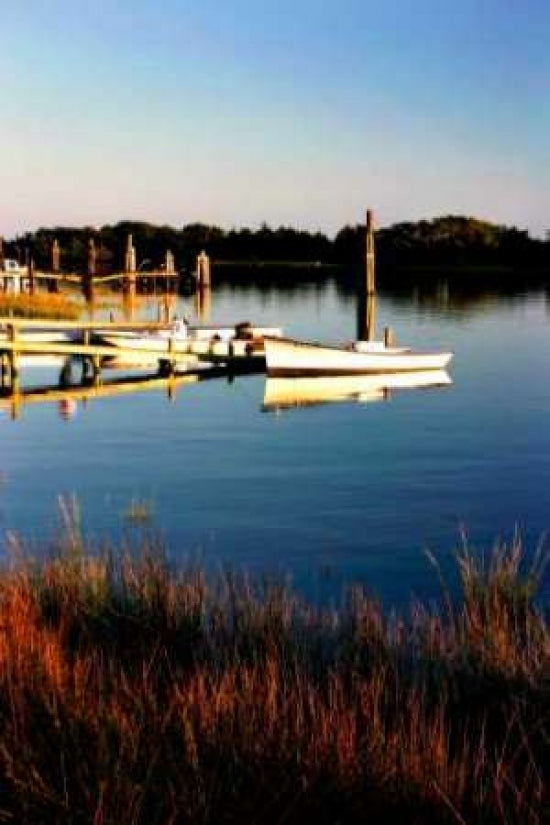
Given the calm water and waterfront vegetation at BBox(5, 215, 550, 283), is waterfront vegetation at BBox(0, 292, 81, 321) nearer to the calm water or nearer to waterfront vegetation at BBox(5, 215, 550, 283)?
the calm water

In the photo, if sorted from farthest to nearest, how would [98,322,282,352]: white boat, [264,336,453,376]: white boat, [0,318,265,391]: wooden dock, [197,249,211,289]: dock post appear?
[197,249,211,289]: dock post
[98,322,282,352]: white boat
[264,336,453,376]: white boat
[0,318,265,391]: wooden dock

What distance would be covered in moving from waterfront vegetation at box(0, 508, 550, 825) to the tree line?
127320mm

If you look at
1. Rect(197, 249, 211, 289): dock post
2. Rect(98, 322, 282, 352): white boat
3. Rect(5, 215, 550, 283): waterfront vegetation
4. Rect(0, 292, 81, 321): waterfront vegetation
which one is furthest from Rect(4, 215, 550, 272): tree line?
Rect(98, 322, 282, 352): white boat

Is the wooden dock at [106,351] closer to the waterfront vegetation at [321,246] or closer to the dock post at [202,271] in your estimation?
the dock post at [202,271]

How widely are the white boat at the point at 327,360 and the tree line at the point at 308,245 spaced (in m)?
103

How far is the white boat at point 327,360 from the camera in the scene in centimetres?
3266

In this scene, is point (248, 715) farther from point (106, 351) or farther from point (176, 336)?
point (176, 336)

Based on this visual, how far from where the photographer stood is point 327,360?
32844 millimetres

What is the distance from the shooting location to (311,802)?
5.27 m

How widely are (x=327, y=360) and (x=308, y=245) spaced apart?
436ft

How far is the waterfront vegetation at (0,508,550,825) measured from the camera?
17.2 feet

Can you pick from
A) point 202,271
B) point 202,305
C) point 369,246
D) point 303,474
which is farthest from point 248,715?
point 202,271

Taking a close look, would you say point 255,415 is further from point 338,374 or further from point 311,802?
point 311,802

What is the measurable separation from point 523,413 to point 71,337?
15038 mm
